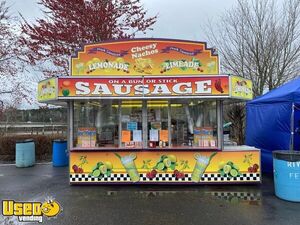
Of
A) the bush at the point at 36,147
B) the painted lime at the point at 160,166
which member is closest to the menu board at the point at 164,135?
the painted lime at the point at 160,166

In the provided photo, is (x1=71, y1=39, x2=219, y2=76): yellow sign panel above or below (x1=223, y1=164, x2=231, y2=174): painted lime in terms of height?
above

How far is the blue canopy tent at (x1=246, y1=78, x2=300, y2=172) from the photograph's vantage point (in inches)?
328

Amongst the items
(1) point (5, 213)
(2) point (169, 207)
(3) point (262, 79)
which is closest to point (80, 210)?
(1) point (5, 213)

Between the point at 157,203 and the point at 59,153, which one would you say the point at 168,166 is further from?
the point at 59,153

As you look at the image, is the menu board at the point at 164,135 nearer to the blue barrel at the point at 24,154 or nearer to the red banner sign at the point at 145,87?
the red banner sign at the point at 145,87

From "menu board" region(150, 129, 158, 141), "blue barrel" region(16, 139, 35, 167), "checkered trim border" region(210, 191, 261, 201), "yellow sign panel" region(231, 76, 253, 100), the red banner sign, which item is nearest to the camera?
"checkered trim border" region(210, 191, 261, 201)

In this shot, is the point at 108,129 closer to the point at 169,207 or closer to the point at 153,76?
the point at 153,76

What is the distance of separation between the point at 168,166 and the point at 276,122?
3.83 meters

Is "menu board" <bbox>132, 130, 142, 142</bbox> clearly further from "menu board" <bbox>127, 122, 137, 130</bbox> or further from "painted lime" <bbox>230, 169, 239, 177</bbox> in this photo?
"painted lime" <bbox>230, 169, 239, 177</bbox>

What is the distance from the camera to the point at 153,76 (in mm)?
7637

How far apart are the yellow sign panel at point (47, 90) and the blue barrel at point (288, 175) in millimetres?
5769

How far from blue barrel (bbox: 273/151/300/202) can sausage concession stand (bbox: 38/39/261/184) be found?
4.00 feet

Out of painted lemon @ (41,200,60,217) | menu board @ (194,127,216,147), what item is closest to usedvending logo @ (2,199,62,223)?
painted lemon @ (41,200,60,217)

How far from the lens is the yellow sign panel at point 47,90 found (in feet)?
25.1
